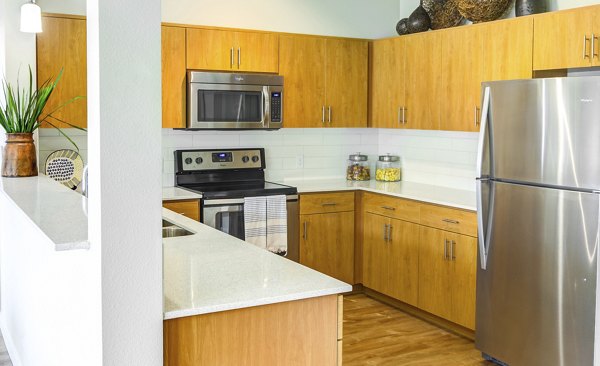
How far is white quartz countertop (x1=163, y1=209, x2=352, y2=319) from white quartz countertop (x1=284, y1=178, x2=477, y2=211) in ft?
6.88

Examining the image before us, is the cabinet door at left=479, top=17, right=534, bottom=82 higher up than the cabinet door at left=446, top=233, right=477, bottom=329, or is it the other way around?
the cabinet door at left=479, top=17, right=534, bottom=82

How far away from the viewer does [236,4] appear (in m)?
5.48

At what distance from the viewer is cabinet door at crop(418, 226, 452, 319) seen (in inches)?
188

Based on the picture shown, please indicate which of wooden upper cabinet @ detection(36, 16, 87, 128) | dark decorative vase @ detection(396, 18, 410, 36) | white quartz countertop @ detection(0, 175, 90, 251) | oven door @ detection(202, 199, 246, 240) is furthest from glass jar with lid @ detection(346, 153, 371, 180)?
white quartz countertop @ detection(0, 175, 90, 251)

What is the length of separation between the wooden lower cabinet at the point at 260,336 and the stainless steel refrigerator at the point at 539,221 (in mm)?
1743

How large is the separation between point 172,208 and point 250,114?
1.00 meters

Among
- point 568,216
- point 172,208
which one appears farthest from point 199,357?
point 172,208

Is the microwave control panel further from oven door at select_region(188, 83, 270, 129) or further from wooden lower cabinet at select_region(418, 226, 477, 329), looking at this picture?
wooden lower cabinet at select_region(418, 226, 477, 329)

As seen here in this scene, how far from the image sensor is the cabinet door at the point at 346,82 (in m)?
5.75

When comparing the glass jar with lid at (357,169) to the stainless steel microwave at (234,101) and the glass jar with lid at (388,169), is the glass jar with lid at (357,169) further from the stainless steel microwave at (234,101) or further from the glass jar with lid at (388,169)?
the stainless steel microwave at (234,101)

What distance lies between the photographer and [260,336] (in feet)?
7.50

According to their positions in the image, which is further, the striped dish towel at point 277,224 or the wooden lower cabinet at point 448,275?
the striped dish towel at point 277,224

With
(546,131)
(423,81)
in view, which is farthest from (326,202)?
(546,131)

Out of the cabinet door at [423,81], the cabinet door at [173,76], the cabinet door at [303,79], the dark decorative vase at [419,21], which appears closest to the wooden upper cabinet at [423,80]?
the cabinet door at [423,81]
